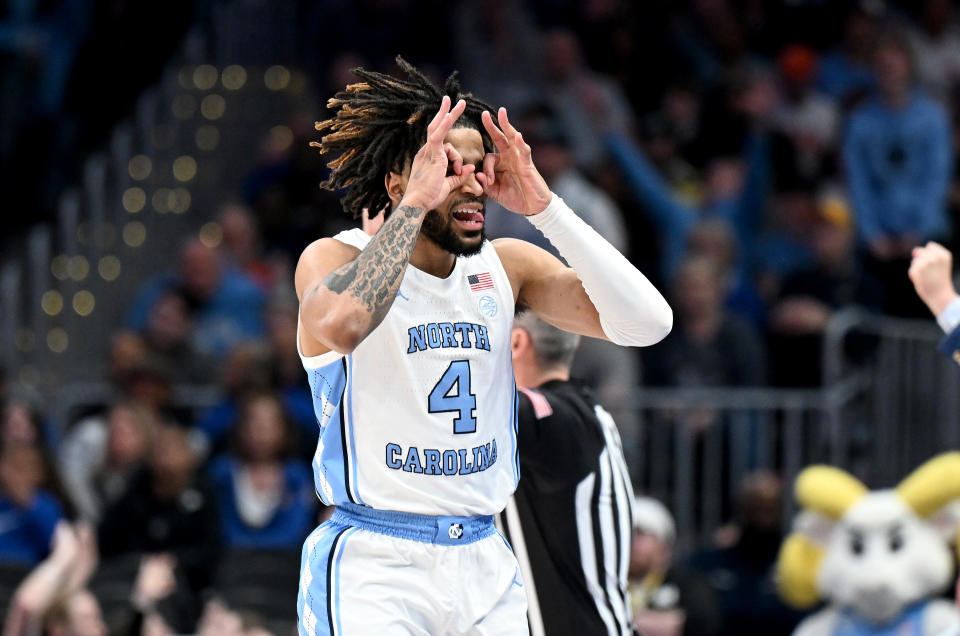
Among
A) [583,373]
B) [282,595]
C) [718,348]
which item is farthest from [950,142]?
[282,595]

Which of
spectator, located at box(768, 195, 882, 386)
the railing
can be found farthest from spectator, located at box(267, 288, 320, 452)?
spectator, located at box(768, 195, 882, 386)

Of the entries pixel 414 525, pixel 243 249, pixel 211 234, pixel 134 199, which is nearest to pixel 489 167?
pixel 414 525

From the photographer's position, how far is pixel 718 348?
30.7 ft

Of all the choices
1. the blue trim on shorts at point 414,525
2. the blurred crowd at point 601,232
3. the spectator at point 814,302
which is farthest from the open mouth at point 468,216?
the spectator at point 814,302

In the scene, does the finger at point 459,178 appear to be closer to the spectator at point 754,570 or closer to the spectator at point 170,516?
the spectator at point 754,570

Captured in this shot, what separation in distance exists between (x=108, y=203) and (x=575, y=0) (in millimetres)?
3696

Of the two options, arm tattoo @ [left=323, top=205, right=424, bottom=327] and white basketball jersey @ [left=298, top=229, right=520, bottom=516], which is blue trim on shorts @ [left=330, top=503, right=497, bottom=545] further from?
arm tattoo @ [left=323, top=205, right=424, bottom=327]

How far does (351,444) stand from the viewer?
4.38m

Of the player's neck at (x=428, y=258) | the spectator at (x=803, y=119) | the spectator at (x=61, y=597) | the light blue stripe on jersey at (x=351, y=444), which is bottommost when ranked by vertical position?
the spectator at (x=61, y=597)

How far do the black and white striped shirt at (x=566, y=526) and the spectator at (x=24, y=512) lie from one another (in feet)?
13.4

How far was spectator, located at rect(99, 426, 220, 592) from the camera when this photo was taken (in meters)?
8.48

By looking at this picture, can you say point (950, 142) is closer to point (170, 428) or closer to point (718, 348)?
point (718, 348)

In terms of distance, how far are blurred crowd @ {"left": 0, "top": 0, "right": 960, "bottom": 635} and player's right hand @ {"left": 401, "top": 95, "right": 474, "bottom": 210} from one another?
371 centimetres

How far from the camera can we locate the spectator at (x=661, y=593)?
7.46 m
